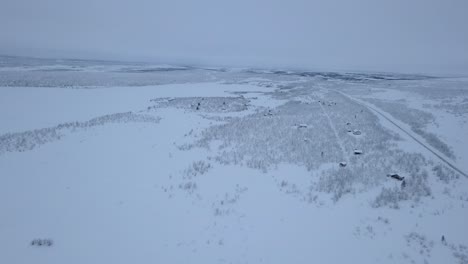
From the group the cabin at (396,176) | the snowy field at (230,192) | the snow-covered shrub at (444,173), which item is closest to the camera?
the snowy field at (230,192)

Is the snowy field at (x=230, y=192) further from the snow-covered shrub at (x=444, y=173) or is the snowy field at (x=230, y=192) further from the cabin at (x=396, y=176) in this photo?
the cabin at (x=396, y=176)

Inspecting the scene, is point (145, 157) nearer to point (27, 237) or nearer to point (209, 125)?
point (27, 237)

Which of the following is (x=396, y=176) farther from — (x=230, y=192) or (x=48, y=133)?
(x=48, y=133)

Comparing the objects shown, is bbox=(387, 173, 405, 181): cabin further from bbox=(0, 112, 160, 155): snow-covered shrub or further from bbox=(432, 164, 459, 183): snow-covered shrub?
bbox=(0, 112, 160, 155): snow-covered shrub

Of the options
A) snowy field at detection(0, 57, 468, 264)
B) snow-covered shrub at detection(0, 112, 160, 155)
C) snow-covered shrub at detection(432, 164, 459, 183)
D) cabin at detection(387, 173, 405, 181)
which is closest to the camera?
snowy field at detection(0, 57, 468, 264)

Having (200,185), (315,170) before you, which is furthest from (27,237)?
(315,170)

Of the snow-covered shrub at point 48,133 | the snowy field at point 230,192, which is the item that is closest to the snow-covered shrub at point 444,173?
the snowy field at point 230,192

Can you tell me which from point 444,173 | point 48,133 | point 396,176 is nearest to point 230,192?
point 396,176

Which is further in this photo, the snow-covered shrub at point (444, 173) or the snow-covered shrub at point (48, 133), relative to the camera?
the snow-covered shrub at point (48, 133)

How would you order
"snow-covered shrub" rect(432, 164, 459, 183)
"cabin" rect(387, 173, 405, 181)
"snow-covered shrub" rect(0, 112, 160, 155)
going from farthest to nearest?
"snow-covered shrub" rect(0, 112, 160, 155) < "snow-covered shrub" rect(432, 164, 459, 183) < "cabin" rect(387, 173, 405, 181)

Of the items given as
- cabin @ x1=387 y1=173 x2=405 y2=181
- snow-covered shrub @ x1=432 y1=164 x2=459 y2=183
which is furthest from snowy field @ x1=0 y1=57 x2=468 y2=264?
cabin @ x1=387 y1=173 x2=405 y2=181
